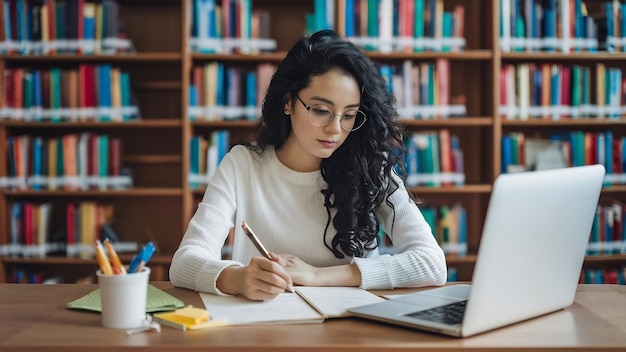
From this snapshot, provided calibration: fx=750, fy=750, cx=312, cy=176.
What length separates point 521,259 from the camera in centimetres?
112

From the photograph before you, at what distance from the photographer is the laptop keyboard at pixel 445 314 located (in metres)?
1.15

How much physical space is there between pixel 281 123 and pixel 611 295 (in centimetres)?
90

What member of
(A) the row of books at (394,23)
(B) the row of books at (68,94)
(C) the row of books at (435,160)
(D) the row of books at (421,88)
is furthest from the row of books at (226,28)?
(C) the row of books at (435,160)

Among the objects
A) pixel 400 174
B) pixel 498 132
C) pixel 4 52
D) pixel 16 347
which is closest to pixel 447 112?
pixel 498 132

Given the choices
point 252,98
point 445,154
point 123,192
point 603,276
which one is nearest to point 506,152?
point 445,154

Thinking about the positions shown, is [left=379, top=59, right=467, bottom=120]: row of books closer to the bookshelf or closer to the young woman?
the bookshelf

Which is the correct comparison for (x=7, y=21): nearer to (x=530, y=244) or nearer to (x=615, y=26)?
(x=615, y=26)

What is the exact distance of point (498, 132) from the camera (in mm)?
3523

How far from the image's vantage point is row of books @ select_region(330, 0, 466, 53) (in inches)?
137

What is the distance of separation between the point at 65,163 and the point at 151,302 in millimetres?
2430

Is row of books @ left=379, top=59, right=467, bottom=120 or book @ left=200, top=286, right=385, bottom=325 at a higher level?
row of books @ left=379, top=59, right=467, bottom=120

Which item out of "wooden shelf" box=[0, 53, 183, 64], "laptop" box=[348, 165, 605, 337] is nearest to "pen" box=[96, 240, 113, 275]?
"laptop" box=[348, 165, 605, 337]

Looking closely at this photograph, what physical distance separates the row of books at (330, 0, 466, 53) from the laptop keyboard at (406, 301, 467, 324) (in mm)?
2377

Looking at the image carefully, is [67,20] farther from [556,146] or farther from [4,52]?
[556,146]
